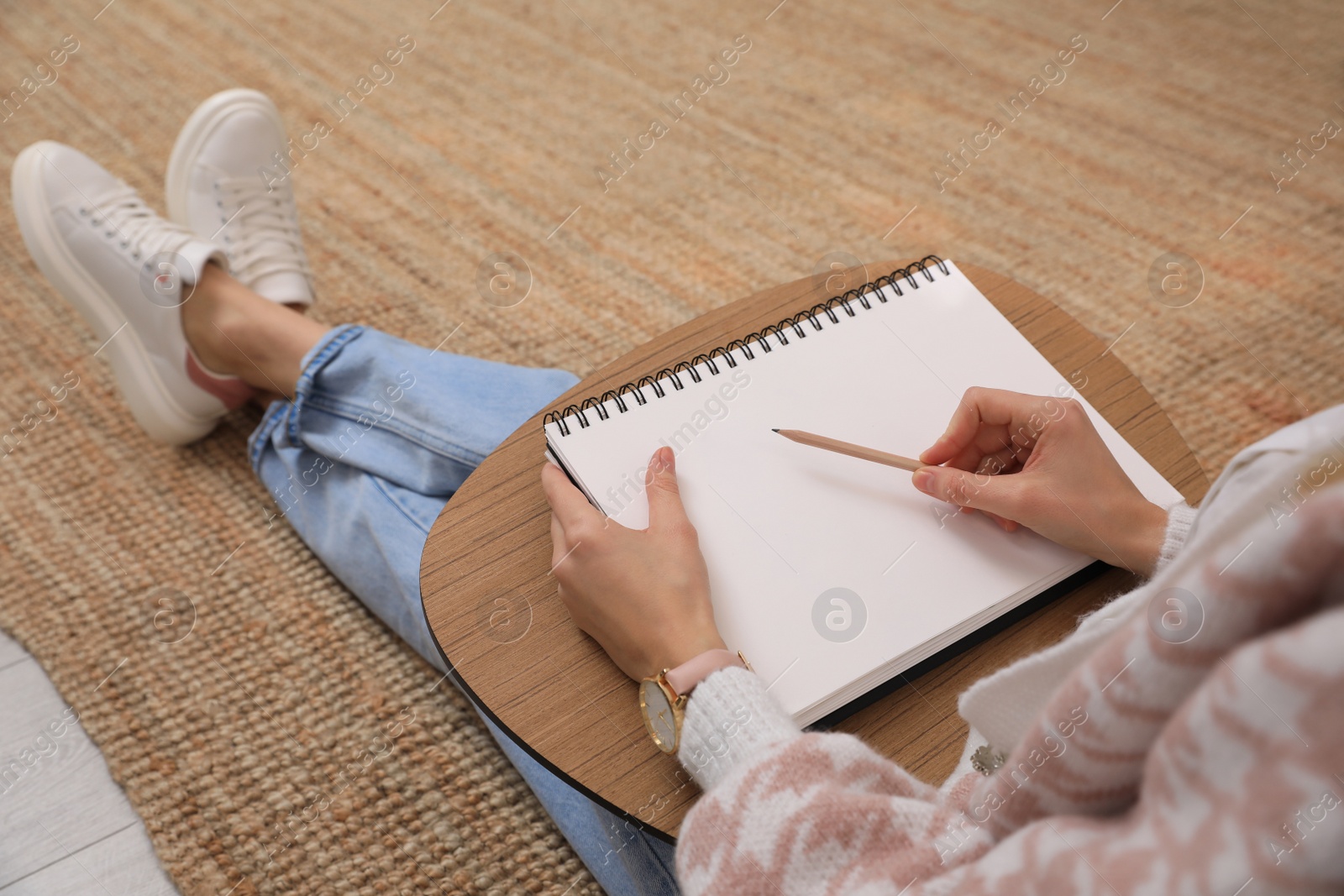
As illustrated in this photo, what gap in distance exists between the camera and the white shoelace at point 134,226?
3.41 feet

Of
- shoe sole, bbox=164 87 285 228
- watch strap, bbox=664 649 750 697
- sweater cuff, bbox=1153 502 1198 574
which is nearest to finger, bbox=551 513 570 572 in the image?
watch strap, bbox=664 649 750 697

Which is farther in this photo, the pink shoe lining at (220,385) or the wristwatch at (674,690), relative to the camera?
the pink shoe lining at (220,385)

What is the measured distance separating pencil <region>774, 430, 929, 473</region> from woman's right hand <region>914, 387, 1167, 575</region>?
0.01 m

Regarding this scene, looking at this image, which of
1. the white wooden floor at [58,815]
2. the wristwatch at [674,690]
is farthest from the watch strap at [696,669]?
the white wooden floor at [58,815]

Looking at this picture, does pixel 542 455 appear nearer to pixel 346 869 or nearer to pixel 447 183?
pixel 346 869

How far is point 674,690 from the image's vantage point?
0.49m

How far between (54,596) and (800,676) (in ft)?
2.85

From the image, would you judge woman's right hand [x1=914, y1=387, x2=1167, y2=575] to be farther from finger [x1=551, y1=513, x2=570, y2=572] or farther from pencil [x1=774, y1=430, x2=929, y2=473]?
finger [x1=551, y1=513, x2=570, y2=572]

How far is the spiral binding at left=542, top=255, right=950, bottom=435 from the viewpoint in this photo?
0.64 m

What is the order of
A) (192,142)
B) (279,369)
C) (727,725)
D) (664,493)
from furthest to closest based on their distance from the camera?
1. (192,142)
2. (279,369)
3. (664,493)
4. (727,725)

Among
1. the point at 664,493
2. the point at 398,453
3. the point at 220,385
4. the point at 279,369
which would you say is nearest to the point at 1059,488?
the point at 664,493

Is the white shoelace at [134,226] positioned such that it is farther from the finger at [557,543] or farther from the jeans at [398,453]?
the finger at [557,543]

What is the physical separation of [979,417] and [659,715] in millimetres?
281

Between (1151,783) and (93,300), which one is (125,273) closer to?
(93,300)
